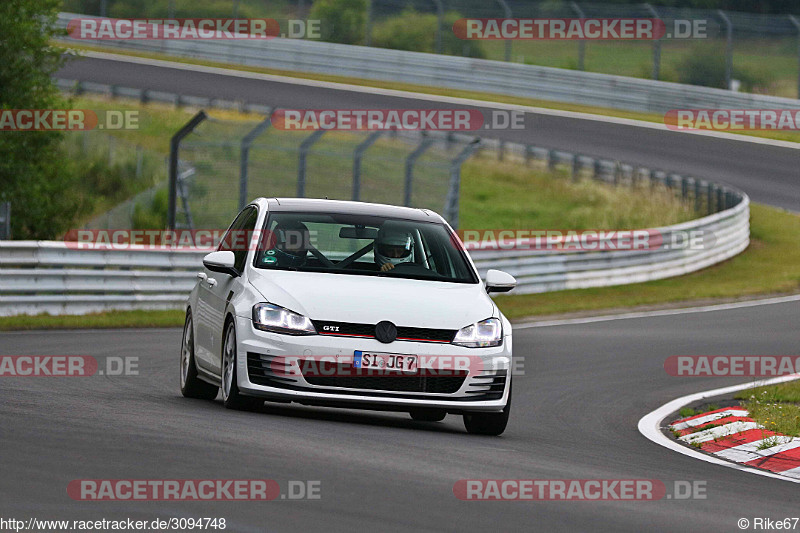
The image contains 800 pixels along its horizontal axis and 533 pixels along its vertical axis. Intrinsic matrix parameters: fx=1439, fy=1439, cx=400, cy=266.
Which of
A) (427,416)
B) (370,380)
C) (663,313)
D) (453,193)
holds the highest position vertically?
(370,380)

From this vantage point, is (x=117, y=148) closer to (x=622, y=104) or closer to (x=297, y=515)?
(x=622, y=104)

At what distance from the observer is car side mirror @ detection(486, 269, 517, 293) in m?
10.0

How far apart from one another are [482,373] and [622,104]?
33.1 meters

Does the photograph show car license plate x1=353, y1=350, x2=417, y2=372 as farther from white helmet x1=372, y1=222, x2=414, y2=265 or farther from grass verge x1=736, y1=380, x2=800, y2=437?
grass verge x1=736, y1=380, x2=800, y2=437

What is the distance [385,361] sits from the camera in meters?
9.12

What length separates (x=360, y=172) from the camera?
941 inches

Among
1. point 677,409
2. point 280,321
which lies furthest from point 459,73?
point 280,321

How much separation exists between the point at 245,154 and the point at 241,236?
1196 centimetres

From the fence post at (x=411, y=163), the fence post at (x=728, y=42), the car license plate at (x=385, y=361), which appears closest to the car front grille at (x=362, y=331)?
the car license plate at (x=385, y=361)

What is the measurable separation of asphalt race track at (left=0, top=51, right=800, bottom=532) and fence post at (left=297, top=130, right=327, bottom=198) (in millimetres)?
7215

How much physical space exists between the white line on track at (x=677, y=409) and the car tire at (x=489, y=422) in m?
1.27

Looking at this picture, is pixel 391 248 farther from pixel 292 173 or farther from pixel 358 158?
pixel 292 173

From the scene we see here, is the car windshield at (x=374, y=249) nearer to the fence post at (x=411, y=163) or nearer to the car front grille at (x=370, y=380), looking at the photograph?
the car front grille at (x=370, y=380)

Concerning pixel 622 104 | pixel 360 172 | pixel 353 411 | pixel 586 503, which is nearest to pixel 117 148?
pixel 360 172
